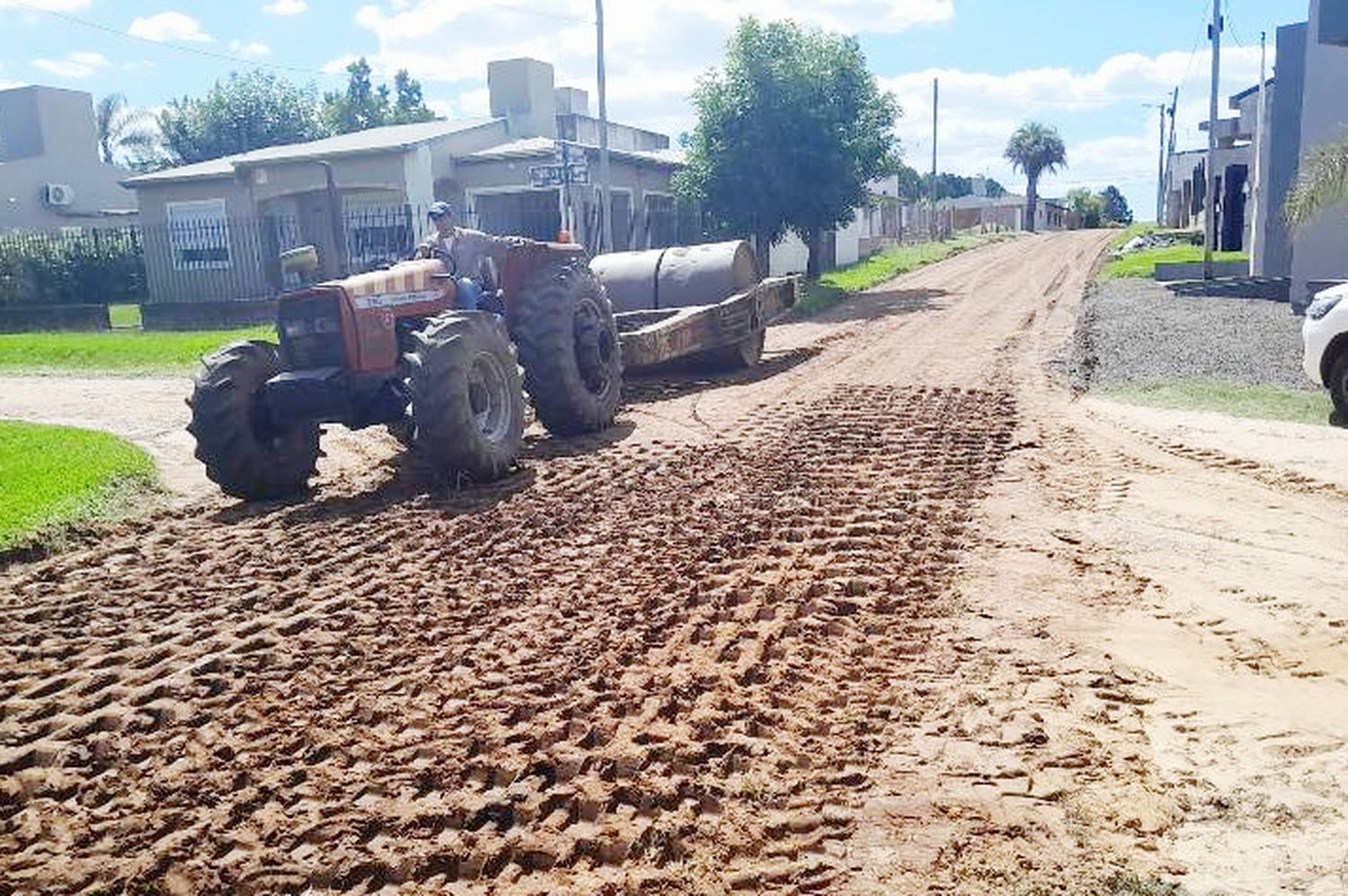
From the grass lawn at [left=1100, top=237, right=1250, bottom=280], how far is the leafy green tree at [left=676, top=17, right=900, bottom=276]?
303 inches

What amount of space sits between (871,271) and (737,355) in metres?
22.3

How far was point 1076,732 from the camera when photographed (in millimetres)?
3988

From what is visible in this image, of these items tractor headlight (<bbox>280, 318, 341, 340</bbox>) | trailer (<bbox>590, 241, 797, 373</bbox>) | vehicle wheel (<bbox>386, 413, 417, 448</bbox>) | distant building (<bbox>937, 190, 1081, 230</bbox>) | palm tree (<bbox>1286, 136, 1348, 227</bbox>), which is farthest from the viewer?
distant building (<bbox>937, 190, 1081, 230</bbox>)

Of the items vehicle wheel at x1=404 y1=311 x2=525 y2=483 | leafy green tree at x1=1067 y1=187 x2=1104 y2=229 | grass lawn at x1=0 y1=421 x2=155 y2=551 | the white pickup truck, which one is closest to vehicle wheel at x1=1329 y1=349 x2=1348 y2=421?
the white pickup truck

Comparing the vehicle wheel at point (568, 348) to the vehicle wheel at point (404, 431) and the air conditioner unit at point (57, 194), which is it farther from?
the air conditioner unit at point (57, 194)

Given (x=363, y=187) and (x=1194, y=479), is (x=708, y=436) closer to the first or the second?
(x=1194, y=479)

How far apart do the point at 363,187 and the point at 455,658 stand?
21.8m

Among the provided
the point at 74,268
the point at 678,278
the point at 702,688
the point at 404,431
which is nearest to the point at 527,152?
the point at 678,278

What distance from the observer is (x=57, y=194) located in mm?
38656

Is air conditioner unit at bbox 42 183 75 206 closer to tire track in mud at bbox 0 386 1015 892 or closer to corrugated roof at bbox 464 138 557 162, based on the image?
corrugated roof at bbox 464 138 557 162

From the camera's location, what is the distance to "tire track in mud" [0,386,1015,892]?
3.34m

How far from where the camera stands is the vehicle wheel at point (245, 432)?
7.69 metres

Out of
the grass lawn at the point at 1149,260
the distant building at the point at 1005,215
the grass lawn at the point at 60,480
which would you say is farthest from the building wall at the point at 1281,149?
the distant building at the point at 1005,215

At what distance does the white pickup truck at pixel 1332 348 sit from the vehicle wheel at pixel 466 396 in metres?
6.94
